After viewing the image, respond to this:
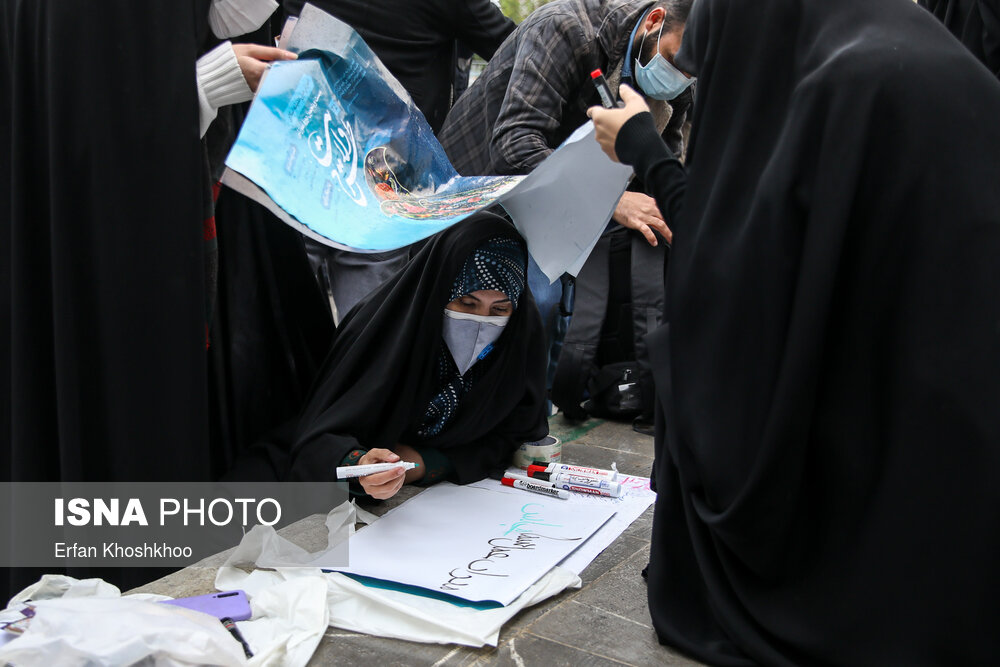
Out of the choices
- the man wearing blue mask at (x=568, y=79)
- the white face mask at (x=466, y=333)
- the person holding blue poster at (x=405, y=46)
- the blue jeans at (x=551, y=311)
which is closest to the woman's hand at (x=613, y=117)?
the white face mask at (x=466, y=333)

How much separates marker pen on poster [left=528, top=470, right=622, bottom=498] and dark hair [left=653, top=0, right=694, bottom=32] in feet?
4.68

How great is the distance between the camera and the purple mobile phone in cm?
150

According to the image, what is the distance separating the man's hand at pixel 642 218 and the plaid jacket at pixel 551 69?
1.14ft

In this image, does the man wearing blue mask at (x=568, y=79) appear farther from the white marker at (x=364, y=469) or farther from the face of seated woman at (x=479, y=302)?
the white marker at (x=364, y=469)

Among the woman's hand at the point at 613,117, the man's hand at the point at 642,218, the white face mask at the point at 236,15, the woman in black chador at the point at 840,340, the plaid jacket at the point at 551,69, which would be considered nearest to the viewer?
the woman in black chador at the point at 840,340

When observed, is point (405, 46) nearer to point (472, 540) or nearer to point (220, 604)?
point (472, 540)

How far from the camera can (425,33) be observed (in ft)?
10.2

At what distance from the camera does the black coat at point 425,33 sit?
9.84 ft

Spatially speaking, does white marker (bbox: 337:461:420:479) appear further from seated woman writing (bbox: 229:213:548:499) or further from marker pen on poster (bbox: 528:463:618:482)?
marker pen on poster (bbox: 528:463:618:482)

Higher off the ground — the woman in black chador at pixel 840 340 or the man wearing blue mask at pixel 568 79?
the man wearing blue mask at pixel 568 79

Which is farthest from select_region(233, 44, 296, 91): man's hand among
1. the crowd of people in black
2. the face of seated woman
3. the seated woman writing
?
the face of seated woman

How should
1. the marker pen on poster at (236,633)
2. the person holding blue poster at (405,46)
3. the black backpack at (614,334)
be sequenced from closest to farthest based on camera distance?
the marker pen on poster at (236,633)
the person holding blue poster at (405,46)
the black backpack at (614,334)

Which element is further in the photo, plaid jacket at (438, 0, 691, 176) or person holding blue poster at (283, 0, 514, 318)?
person holding blue poster at (283, 0, 514, 318)

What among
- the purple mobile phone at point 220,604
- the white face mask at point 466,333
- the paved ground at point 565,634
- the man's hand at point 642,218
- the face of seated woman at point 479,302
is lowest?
the paved ground at point 565,634
